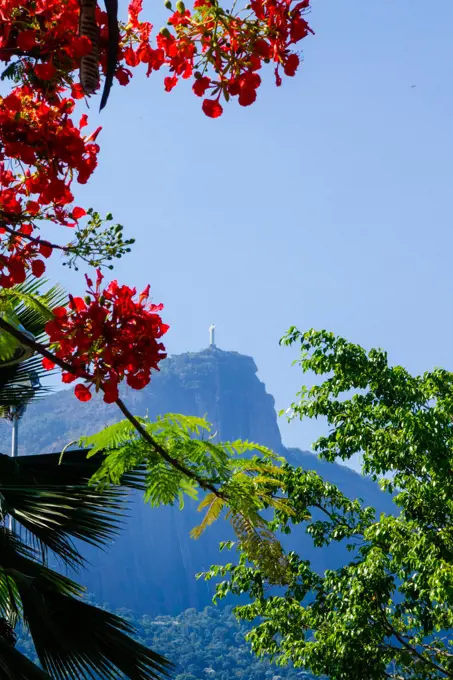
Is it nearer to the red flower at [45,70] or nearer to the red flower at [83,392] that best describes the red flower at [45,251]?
the red flower at [83,392]

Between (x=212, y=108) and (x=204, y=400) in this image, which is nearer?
(x=212, y=108)

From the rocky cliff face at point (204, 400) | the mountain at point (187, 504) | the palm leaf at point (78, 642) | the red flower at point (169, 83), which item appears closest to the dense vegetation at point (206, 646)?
the mountain at point (187, 504)

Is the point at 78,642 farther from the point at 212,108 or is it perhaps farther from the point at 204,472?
the point at 212,108

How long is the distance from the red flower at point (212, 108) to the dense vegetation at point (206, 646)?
62813 millimetres

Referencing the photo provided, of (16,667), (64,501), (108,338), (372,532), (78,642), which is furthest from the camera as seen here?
(372,532)

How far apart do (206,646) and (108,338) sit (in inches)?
3240

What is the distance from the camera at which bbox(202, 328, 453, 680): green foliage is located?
24.0ft

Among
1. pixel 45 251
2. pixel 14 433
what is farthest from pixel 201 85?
pixel 14 433

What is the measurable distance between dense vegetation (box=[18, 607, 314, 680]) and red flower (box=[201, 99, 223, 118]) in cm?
6281

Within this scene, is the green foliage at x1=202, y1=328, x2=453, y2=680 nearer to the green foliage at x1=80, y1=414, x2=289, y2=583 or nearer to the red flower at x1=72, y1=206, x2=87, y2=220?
the green foliage at x1=80, y1=414, x2=289, y2=583

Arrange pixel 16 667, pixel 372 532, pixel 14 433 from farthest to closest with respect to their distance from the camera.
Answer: pixel 14 433 → pixel 372 532 → pixel 16 667

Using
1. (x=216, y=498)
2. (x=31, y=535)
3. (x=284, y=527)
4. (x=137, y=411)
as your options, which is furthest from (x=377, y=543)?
(x=137, y=411)

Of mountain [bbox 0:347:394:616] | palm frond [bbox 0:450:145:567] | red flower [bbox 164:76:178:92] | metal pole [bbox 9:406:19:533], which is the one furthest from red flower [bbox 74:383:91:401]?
mountain [bbox 0:347:394:616]

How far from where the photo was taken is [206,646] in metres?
79.2
